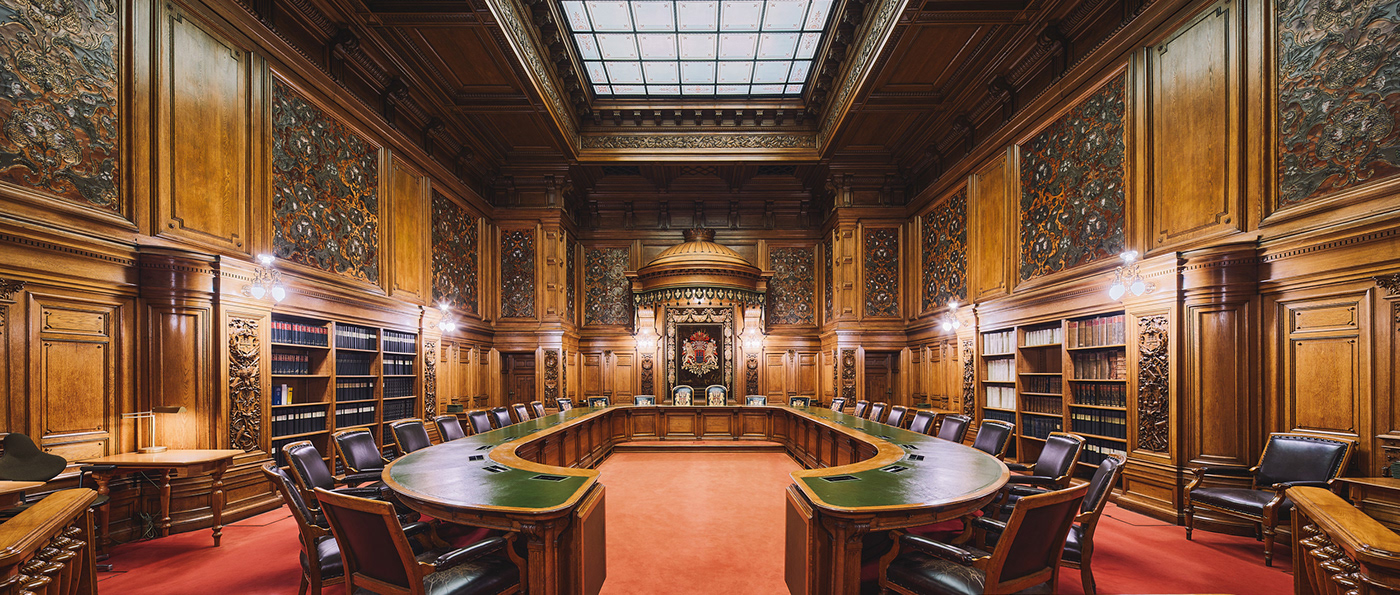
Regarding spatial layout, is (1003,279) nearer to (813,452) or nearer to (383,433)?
(813,452)

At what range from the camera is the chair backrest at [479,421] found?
6.47m

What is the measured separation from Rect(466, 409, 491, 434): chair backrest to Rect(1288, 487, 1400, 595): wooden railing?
6489mm

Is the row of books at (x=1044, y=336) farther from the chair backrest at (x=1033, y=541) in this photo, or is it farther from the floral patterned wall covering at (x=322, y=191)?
the floral patterned wall covering at (x=322, y=191)

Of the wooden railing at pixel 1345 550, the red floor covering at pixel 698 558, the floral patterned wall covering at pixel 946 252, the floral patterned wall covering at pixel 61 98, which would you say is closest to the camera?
the wooden railing at pixel 1345 550

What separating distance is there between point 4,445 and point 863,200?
37.5 ft

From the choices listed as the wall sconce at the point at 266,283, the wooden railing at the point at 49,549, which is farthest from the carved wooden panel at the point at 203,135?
the wooden railing at the point at 49,549

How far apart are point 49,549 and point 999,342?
28.8ft

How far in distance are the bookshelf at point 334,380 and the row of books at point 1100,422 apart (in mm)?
8310

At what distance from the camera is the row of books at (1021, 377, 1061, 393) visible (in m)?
6.68

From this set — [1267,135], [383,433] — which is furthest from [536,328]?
[1267,135]

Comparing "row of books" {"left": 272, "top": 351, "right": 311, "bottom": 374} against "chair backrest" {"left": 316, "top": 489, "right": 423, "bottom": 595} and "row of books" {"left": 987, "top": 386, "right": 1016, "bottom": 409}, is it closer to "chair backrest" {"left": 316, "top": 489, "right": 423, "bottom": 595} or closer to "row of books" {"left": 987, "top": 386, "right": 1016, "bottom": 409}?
"chair backrest" {"left": 316, "top": 489, "right": 423, "bottom": 595}

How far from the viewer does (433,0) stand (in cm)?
638

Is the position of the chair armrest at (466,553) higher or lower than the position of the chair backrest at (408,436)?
higher

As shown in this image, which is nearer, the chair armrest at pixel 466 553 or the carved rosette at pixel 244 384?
the chair armrest at pixel 466 553
